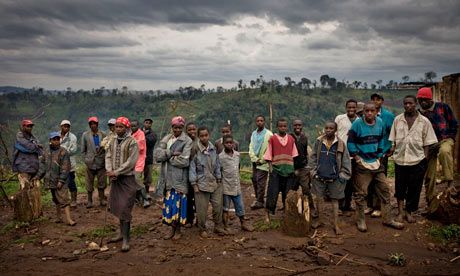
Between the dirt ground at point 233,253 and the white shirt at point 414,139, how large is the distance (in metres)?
1.12

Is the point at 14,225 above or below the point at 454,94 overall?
below

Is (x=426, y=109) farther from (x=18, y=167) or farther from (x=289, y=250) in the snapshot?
(x=18, y=167)

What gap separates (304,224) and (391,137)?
2037 millimetres

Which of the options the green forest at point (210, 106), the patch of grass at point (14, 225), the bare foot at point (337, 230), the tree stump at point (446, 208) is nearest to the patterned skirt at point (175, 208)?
the bare foot at point (337, 230)

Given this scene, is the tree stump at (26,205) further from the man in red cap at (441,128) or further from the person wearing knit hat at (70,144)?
the man in red cap at (441,128)

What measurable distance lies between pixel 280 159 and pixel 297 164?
0.47 metres

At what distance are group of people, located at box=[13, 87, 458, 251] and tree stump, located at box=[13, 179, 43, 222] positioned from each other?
35 cm

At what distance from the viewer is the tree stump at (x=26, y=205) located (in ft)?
19.4

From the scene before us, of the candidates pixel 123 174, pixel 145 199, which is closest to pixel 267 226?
pixel 123 174

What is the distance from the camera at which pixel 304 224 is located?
5137 millimetres

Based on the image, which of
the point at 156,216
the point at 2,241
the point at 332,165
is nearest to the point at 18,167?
the point at 2,241

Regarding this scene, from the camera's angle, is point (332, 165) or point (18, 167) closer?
point (332, 165)

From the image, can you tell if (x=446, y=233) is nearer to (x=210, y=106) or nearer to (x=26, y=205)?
(x=26, y=205)

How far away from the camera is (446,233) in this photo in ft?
16.2
